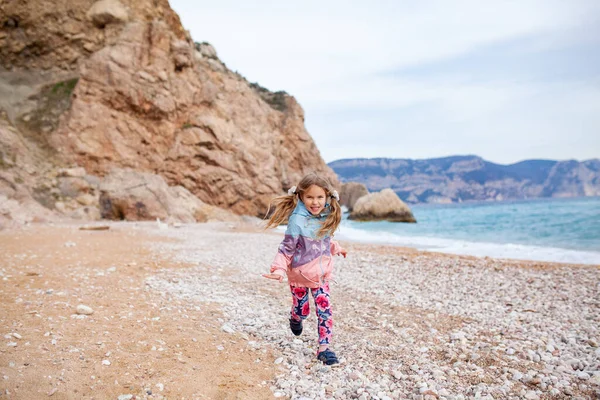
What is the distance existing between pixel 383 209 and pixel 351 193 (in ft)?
49.2

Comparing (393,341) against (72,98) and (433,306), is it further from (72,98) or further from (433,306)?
(72,98)

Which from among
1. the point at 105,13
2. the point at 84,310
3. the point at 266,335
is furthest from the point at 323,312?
the point at 105,13

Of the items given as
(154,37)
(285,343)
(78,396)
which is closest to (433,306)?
(285,343)

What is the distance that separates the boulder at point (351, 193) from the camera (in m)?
58.8

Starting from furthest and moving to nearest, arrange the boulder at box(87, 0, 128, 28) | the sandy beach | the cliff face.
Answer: the boulder at box(87, 0, 128, 28)
the cliff face
the sandy beach

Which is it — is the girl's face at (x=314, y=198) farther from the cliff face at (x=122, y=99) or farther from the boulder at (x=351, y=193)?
the boulder at (x=351, y=193)

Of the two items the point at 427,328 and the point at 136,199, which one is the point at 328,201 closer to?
the point at 427,328

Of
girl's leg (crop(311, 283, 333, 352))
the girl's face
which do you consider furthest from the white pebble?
the girl's face

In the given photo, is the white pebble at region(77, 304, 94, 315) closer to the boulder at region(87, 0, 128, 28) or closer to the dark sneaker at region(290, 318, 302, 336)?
the dark sneaker at region(290, 318, 302, 336)

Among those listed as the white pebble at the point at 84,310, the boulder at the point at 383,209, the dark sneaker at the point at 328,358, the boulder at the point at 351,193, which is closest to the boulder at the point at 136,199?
the white pebble at the point at 84,310

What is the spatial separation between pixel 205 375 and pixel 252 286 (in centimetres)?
399

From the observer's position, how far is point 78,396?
→ 125 inches

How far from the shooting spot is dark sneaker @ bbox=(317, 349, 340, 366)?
4.27 m

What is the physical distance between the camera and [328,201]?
4.64 meters
